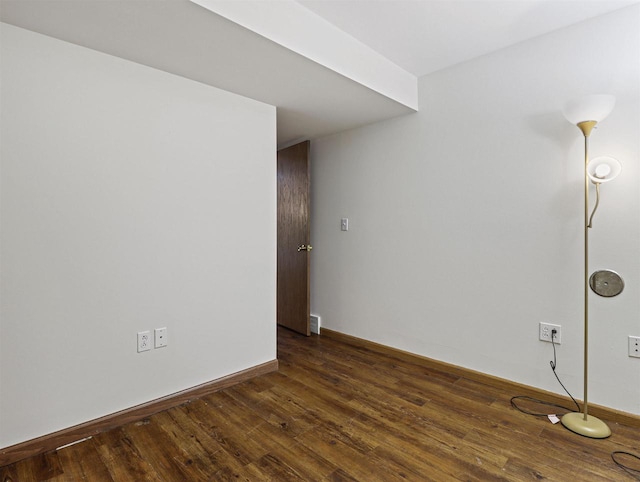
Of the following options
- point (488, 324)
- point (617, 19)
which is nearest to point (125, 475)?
point (488, 324)

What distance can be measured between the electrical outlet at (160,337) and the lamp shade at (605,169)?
8.52ft

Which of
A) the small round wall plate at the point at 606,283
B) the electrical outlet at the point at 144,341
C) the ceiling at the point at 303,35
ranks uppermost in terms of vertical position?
the ceiling at the point at 303,35

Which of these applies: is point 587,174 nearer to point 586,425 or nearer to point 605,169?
point 605,169

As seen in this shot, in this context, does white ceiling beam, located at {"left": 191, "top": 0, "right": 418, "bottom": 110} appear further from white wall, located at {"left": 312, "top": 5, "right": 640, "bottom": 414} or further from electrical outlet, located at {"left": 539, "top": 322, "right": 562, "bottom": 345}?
electrical outlet, located at {"left": 539, "top": 322, "right": 562, "bottom": 345}

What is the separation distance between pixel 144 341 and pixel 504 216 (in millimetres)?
2410

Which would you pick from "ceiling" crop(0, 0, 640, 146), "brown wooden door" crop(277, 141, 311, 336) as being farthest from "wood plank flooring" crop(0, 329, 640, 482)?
"ceiling" crop(0, 0, 640, 146)

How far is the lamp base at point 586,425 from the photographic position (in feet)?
6.04

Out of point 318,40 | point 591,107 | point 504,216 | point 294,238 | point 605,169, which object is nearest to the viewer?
point 591,107

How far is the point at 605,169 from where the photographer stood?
1.91 metres

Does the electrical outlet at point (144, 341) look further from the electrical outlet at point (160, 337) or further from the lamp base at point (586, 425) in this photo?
the lamp base at point (586, 425)

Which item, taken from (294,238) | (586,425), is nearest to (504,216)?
(586,425)

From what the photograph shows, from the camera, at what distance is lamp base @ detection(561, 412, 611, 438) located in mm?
1840

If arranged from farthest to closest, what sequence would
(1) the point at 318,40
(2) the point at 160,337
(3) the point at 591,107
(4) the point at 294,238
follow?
(4) the point at 294,238 < (2) the point at 160,337 < (1) the point at 318,40 < (3) the point at 591,107

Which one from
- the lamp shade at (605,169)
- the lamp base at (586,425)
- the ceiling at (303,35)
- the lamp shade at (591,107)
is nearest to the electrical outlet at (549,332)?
the lamp base at (586,425)
